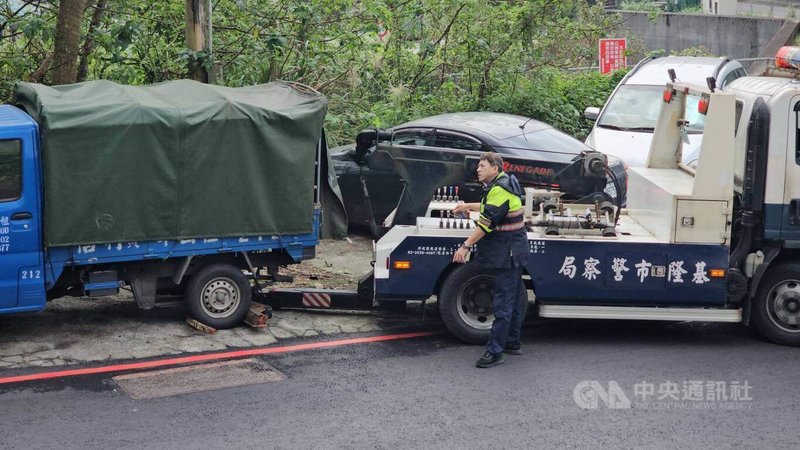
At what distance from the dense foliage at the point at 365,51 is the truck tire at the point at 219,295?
3.37m

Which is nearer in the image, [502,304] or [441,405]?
[441,405]

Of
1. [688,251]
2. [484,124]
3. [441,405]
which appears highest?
[484,124]

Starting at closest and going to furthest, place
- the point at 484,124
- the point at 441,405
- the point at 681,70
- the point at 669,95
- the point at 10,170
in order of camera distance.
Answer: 1. the point at 441,405
2. the point at 10,170
3. the point at 669,95
4. the point at 484,124
5. the point at 681,70

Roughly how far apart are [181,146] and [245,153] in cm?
62

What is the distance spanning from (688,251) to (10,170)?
6.01 meters

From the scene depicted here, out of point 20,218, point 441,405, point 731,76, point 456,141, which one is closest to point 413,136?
point 456,141

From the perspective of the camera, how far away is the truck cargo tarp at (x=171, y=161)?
861cm

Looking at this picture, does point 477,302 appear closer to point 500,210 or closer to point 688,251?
point 500,210

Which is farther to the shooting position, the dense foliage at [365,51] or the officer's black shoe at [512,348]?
the dense foliage at [365,51]

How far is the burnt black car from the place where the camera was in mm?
11844

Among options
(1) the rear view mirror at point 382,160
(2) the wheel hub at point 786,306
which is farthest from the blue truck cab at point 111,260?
(2) the wheel hub at point 786,306

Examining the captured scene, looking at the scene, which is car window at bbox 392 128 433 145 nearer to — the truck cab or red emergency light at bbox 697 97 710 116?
red emergency light at bbox 697 97 710 116

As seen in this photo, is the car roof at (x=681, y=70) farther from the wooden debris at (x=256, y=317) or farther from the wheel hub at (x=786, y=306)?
the wooden debris at (x=256, y=317)

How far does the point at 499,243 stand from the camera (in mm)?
8523
